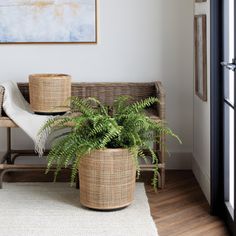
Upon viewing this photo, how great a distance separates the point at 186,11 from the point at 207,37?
0.81m

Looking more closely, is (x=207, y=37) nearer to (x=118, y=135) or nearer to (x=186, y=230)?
(x=118, y=135)

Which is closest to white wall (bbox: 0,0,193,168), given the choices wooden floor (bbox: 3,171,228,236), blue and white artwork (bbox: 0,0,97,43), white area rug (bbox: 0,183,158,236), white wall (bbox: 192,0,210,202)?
blue and white artwork (bbox: 0,0,97,43)

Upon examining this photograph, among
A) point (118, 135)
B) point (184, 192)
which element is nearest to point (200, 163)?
point (184, 192)

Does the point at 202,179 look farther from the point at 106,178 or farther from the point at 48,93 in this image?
the point at 48,93

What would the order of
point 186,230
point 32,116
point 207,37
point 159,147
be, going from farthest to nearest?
point 159,147
point 32,116
point 207,37
point 186,230

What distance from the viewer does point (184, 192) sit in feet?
12.1

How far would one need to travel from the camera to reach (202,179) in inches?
147

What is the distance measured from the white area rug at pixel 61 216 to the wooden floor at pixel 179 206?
74 mm

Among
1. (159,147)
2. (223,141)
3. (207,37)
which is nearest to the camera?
(223,141)

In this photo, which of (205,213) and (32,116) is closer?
(205,213)

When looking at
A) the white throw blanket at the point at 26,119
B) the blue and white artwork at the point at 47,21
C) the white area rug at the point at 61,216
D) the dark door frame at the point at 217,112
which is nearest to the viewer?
the white area rug at the point at 61,216

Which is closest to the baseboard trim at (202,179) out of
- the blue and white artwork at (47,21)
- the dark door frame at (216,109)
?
the dark door frame at (216,109)

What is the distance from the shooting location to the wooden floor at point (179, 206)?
3.01 meters

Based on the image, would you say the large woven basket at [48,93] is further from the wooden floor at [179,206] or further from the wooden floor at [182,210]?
the wooden floor at [182,210]
